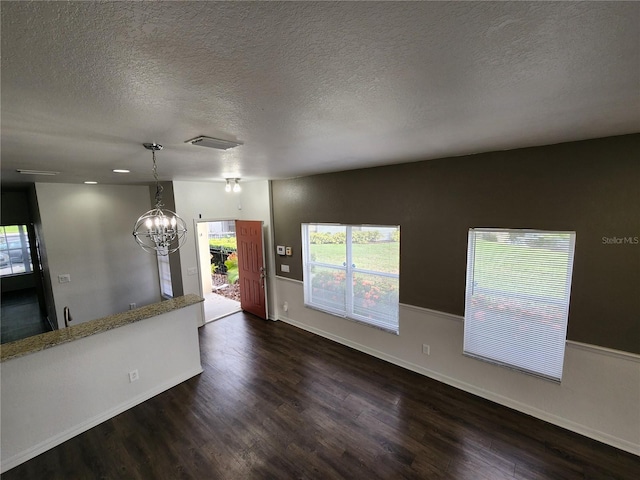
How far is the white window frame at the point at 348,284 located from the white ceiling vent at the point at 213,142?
2.27 meters

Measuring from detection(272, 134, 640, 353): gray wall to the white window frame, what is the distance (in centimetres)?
34

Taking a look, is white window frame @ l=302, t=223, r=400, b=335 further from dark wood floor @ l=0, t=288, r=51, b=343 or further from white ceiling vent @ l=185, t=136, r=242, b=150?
dark wood floor @ l=0, t=288, r=51, b=343

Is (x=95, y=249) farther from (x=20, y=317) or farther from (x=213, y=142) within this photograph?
(x=213, y=142)

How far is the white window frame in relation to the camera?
3744 millimetres

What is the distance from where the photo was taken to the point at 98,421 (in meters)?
2.79

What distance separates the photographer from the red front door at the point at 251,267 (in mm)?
5199

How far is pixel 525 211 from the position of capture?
8.49ft

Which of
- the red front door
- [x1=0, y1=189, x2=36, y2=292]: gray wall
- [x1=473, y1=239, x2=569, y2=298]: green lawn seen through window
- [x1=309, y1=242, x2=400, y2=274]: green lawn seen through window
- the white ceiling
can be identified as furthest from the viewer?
[x1=0, y1=189, x2=36, y2=292]: gray wall

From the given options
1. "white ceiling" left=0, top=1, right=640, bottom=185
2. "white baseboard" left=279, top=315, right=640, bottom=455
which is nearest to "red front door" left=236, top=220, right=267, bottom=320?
"white baseboard" left=279, top=315, right=640, bottom=455

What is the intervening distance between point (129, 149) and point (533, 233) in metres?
3.72

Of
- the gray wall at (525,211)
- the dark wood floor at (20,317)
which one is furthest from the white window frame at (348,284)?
the dark wood floor at (20,317)

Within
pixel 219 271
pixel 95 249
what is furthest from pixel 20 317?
pixel 219 271

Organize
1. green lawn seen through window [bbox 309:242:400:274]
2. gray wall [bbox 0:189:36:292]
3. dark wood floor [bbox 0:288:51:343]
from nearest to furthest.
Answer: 1. green lawn seen through window [bbox 309:242:400:274]
2. dark wood floor [bbox 0:288:51:343]
3. gray wall [bbox 0:189:36:292]

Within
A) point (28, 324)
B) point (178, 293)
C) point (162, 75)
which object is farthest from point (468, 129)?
point (28, 324)
